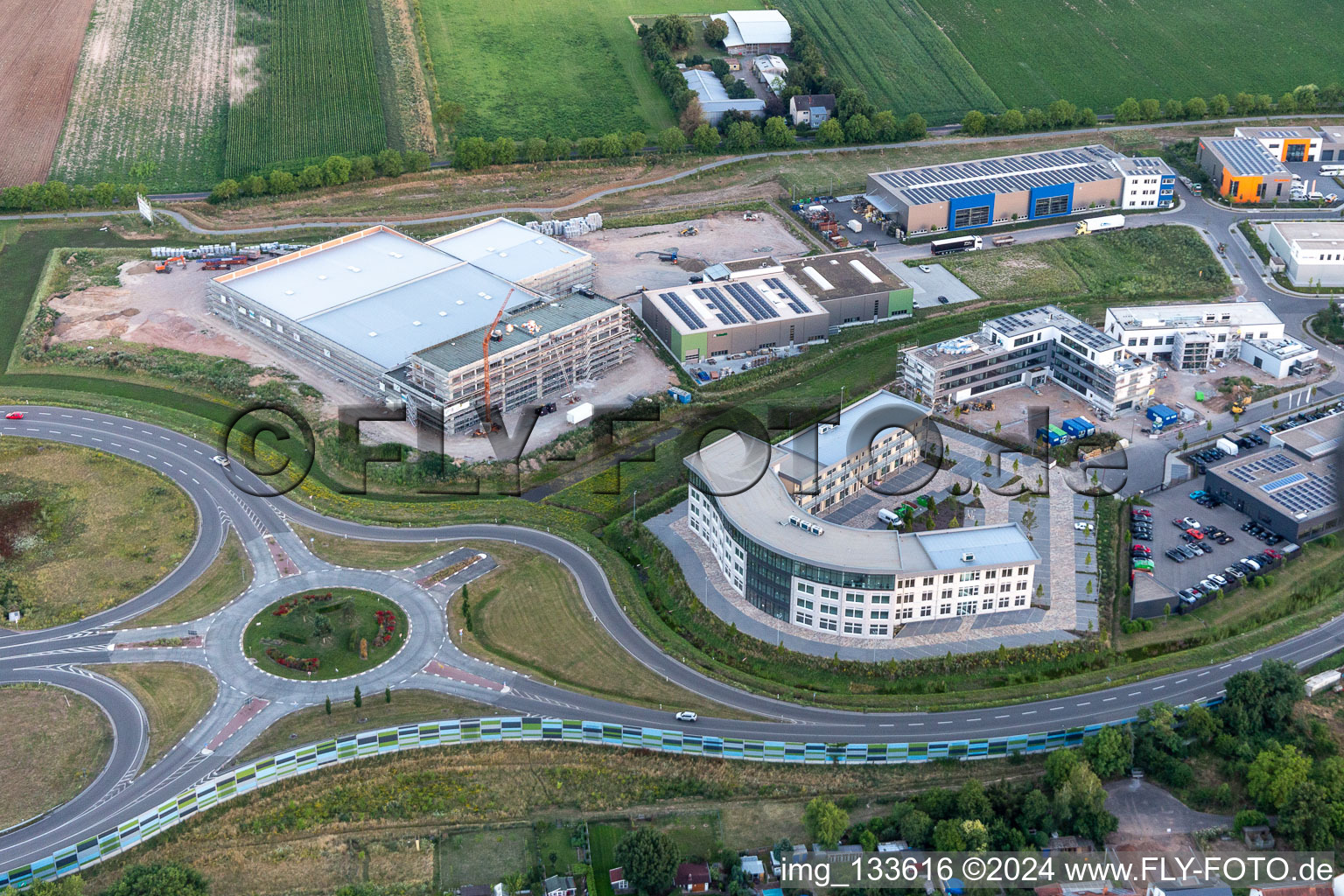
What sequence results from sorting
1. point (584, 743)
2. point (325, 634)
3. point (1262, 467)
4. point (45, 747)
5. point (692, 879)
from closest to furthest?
1. point (692, 879)
2. point (45, 747)
3. point (584, 743)
4. point (325, 634)
5. point (1262, 467)

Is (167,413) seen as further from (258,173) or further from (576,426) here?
(258,173)

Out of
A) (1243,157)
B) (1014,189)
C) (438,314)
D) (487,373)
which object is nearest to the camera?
(487,373)

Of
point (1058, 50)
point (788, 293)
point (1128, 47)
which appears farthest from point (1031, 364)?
point (1128, 47)

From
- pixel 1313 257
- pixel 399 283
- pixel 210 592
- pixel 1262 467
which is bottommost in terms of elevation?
pixel 210 592

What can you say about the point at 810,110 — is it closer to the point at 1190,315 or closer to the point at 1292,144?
the point at 1292,144

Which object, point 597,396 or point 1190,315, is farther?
point 1190,315

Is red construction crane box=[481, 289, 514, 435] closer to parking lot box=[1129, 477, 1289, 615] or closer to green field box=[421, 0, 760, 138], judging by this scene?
parking lot box=[1129, 477, 1289, 615]

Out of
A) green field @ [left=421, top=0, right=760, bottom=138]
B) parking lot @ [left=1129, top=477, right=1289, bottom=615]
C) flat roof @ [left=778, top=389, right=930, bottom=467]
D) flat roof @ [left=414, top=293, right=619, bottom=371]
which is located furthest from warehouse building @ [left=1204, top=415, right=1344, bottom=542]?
green field @ [left=421, top=0, right=760, bottom=138]

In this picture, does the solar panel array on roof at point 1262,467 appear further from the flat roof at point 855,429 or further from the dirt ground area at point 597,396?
the dirt ground area at point 597,396
